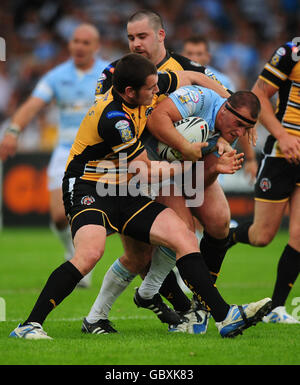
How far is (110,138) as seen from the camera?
18.1 feet

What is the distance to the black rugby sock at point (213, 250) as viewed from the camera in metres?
6.41

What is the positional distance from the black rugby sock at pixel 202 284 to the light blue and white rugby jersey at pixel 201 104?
960 millimetres

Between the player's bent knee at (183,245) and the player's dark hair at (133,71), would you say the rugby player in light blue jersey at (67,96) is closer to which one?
the player's dark hair at (133,71)

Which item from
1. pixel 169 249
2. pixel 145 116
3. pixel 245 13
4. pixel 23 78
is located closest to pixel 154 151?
pixel 145 116

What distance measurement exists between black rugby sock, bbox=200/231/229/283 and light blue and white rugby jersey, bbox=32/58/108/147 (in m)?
3.76

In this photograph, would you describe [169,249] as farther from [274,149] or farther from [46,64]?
[46,64]

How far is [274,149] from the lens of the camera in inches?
284

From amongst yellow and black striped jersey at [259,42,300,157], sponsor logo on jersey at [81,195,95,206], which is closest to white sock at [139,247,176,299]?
sponsor logo on jersey at [81,195,95,206]

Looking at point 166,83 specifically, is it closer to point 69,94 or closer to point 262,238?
point 262,238

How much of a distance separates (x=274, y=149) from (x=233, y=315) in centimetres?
232

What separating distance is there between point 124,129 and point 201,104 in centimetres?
72

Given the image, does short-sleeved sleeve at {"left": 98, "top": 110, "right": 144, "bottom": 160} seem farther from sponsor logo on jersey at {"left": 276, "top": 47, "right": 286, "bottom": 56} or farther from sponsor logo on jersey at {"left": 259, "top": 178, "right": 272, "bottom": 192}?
sponsor logo on jersey at {"left": 276, "top": 47, "right": 286, "bottom": 56}

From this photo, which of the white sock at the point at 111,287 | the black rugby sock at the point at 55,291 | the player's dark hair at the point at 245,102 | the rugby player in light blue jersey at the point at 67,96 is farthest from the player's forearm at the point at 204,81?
the rugby player in light blue jersey at the point at 67,96

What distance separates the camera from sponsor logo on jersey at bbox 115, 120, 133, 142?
547cm
